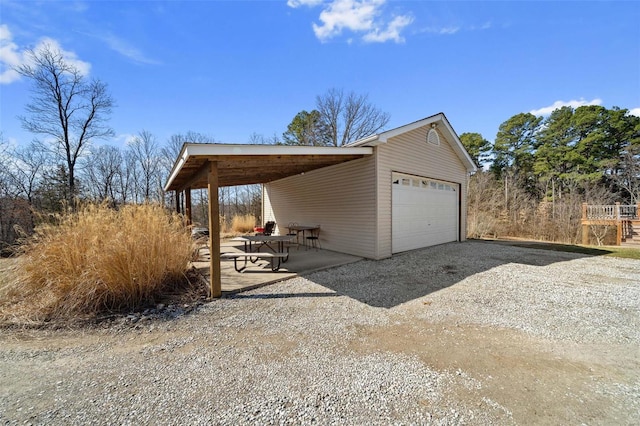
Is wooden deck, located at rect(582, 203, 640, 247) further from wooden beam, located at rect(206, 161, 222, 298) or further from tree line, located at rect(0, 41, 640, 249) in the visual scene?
wooden beam, located at rect(206, 161, 222, 298)

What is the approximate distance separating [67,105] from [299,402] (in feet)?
67.4

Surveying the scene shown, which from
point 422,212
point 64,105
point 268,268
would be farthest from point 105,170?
point 422,212

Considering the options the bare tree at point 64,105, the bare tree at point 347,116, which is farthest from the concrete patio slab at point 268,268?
the bare tree at point 347,116

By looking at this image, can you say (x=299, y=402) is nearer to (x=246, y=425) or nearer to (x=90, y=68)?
(x=246, y=425)

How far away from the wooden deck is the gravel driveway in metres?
12.0

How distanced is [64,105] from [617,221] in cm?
2923

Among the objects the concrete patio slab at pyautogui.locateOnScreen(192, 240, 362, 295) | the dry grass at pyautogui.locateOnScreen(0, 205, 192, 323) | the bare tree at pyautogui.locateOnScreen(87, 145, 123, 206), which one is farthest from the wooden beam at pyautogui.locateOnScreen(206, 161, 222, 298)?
the bare tree at pyautogui.locateOnScreen(87, 145, 123, 206)

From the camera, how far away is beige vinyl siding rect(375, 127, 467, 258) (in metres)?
6.79

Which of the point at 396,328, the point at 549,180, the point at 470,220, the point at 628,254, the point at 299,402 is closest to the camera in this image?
the point at 299,402

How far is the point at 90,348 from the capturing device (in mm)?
2783

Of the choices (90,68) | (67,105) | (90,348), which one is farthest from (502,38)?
(67,105)

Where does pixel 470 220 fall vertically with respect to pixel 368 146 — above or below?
below

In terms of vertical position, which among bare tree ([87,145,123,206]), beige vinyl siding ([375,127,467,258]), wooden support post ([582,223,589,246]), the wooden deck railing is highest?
bare tree ([87,145,123,206])

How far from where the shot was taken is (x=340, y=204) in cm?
770
